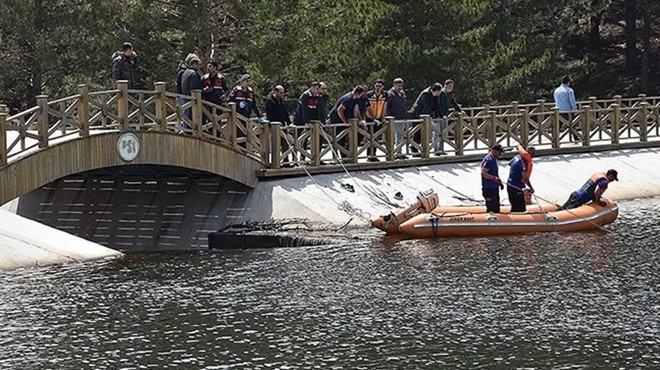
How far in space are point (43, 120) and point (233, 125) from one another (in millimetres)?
5071

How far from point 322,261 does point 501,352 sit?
7.60m

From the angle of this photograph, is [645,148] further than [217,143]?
Yes

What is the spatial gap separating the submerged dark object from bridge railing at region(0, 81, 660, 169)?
6.64ft

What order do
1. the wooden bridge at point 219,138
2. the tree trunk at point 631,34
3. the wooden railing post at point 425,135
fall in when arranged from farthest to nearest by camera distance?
the tree trunk at point 631,34 < the wooden railing post at point 425,135 < the wooden bridge at point 219,138

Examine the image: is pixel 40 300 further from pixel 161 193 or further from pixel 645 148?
pixel 645 148

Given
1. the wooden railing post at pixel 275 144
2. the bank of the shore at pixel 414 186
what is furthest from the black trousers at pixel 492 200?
the wooden railing post at pixel 275 144

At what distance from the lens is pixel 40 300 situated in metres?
22.0

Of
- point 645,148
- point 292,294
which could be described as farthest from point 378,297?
point 645,148

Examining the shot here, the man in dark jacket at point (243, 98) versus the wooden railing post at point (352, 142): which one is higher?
the man in dark jacket at point (243, 98)

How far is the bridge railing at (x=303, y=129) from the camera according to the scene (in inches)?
1076

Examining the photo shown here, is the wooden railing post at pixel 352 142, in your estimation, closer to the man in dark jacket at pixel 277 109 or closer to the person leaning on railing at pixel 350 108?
the person leaning on railing at pixel 350 108

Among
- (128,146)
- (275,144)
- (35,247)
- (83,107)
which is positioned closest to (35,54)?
(275,144)

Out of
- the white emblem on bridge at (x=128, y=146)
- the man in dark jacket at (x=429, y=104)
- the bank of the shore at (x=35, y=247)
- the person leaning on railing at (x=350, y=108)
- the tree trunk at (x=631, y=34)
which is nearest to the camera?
the bank of the shore at (x=35, y=247)

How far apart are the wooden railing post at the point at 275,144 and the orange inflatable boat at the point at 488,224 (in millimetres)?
3687
